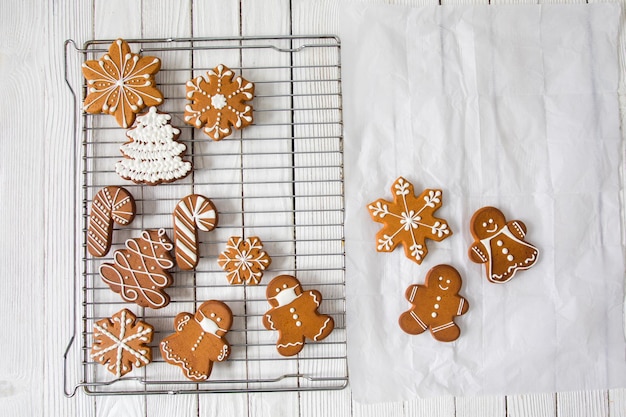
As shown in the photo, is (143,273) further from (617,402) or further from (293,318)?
(617,402)

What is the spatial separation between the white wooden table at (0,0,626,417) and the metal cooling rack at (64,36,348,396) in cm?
3

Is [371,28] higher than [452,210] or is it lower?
higher

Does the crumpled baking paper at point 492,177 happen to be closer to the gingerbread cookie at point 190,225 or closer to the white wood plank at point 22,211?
the gingerbread cookie at point 190,225

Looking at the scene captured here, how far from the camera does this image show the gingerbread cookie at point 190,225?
1.05 meters

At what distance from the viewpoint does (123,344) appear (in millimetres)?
1050

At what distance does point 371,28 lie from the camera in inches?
43.3

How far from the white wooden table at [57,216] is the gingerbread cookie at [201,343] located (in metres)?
0.10

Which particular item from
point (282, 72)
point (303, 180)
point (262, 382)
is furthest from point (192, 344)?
point (282, 72)

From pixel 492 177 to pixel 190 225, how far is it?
2.15 ft

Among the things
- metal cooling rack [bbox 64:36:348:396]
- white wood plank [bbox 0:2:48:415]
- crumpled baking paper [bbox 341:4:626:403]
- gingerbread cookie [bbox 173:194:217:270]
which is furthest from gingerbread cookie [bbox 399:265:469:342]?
white wood plank [bbox 0:2:48:415]

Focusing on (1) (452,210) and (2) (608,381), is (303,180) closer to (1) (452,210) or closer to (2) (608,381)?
(1) (452,210)

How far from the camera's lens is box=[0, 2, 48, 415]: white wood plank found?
1.11 meters

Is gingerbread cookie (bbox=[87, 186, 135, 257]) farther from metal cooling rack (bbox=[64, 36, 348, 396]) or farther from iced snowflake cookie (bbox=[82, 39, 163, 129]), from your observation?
iced snowflake cookie (bbox=[82, 39, 163, 129])

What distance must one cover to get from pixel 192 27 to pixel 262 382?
792 millimetres
